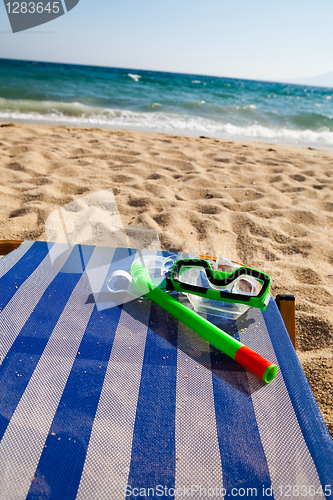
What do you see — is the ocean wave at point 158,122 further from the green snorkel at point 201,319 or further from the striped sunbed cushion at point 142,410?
the striped sunbed cushion at point 142,410

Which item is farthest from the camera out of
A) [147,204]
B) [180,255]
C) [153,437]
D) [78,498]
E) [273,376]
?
[147,204]

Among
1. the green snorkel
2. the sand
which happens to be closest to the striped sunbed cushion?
the green snorkel

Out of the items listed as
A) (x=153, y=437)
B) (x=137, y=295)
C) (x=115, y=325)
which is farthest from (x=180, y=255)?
(x=153, y=437)

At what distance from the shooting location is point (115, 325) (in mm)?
1118

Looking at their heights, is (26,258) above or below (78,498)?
above

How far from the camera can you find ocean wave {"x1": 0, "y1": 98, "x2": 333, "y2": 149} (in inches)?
264

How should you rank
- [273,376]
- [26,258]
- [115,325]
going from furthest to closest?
[26,258] → [115,325] → [273,376]

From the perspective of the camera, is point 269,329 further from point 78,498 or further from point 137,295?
point 78,498

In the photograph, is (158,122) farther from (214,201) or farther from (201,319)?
(201,319)

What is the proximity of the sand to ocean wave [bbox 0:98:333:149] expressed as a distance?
245 cm

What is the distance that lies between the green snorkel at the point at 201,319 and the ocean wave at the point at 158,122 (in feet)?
18.9

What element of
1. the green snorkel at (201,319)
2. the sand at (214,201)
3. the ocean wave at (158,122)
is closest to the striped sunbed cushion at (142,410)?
the green snorkel at (201,319)

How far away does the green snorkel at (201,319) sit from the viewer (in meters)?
0.95

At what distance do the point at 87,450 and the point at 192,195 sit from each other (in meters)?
2.47
